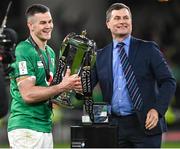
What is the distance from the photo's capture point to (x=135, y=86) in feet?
17.5

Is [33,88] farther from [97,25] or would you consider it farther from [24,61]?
[97,25]

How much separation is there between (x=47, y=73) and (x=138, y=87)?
0.75m

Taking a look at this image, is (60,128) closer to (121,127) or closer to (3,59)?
(121,127)

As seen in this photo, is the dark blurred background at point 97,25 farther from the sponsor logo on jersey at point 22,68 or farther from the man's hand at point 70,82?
the man's hand at point 70,82

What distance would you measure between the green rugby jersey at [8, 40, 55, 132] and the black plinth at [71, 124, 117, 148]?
1.48 feet

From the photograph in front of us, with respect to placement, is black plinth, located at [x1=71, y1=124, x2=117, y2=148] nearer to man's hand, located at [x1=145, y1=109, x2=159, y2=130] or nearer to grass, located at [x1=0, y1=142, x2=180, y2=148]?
man's hand, located at [x1=145, y1=109, x2=159, y2=130]

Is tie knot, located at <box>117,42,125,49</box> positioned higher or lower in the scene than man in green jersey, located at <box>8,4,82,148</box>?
higher

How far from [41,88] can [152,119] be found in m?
0.90

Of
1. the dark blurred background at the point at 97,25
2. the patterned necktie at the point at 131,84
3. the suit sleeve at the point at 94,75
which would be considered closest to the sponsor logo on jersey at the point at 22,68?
the suit sleeve at the point at 94,75

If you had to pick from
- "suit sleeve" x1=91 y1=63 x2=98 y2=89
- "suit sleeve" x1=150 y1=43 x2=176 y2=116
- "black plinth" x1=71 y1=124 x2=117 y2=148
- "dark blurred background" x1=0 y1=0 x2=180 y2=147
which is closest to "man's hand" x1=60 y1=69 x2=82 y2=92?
"black plinth" x1=71 y1=124 x2=117 y2=148

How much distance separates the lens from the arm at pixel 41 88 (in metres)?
5.09

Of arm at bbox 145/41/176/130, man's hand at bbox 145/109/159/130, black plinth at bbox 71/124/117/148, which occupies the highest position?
arm at bbox 145/41/176/130

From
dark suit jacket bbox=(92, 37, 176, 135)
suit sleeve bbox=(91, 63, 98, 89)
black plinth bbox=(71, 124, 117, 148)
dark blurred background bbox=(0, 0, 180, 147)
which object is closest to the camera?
black plinth bbox=(71, 124, 117, 148)

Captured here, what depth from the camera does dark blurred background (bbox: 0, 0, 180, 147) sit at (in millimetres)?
12578
